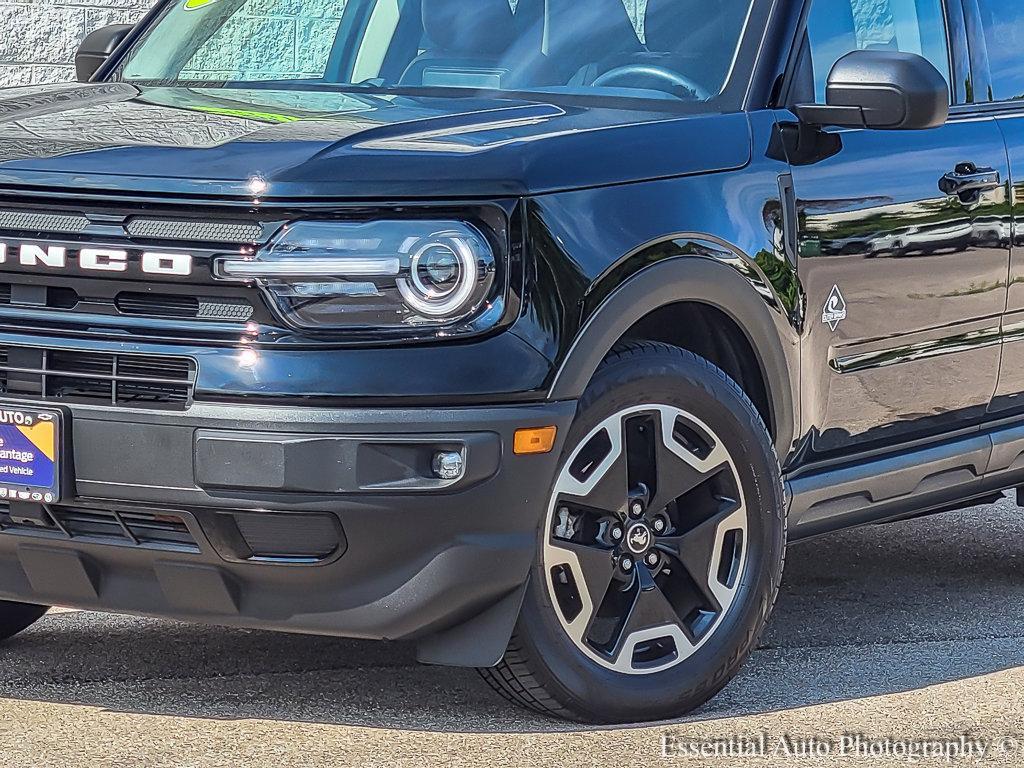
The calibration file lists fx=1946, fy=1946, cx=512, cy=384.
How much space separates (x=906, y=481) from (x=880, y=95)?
3.37 ft

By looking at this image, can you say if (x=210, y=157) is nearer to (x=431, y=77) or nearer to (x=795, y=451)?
(x=431, y=77)

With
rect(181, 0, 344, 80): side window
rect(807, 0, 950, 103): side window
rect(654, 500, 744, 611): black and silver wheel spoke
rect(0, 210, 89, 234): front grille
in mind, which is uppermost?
rect(807, 0, 950, 103): side window

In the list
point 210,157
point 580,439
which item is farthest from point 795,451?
point 210,157

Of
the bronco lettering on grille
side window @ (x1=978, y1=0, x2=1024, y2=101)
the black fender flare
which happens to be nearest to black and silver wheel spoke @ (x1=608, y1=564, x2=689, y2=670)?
the black fender flare

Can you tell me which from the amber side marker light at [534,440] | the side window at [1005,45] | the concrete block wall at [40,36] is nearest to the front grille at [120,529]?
the amber side marker light at [534,440]

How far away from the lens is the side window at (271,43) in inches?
190

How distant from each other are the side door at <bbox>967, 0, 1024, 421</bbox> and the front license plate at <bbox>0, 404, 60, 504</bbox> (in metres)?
2.51

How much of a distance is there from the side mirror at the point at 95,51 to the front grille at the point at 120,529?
7.01 feet

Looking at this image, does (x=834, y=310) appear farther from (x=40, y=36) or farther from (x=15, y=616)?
(x=40, y=36)

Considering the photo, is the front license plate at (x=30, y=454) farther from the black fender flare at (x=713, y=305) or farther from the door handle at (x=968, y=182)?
the door handle at (x=968, y=182)

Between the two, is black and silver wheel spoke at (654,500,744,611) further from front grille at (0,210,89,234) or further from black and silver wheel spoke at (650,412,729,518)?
front grille at (0,210,89,234)

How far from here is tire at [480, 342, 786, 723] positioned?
151 inches

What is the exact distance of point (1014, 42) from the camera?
5293 millimetres

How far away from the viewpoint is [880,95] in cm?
426
